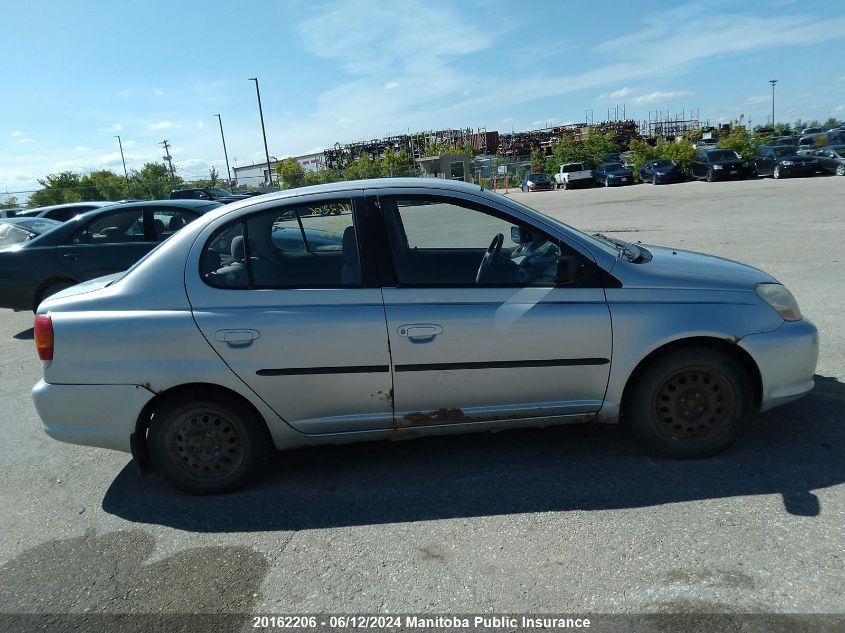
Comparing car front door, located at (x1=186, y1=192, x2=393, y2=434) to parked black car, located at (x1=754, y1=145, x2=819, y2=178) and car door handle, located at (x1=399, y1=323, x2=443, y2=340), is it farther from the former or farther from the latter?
parked black car, located at (x1=754, y1=145, x2=819, y2=178)

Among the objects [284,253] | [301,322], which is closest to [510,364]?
[301,322]

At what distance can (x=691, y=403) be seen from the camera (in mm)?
3584

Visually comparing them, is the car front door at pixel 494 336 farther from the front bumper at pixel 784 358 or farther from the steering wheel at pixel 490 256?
the front bumper at pixel 784 358

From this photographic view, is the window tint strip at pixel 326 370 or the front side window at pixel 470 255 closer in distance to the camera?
the window tint strip at pixel 326 370

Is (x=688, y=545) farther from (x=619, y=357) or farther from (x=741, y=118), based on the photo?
(x=741, y=118)

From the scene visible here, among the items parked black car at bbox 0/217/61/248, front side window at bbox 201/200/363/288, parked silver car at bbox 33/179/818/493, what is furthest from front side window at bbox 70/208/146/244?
front side window at bbox 201/200/363/288

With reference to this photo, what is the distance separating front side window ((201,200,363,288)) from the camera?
11.6 feet

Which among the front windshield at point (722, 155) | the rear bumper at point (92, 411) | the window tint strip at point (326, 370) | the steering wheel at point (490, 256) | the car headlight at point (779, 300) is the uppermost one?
the front windshield at point (722, 155)

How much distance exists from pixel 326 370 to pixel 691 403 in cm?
208

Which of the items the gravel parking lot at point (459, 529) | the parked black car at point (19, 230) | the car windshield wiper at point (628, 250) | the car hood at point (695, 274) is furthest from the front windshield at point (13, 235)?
the car hood at point (695, 274)

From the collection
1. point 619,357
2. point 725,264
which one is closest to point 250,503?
point 619,357

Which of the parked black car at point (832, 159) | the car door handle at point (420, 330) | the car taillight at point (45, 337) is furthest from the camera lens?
the parked black car at point (832, 159)

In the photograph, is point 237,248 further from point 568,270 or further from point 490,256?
point 568,270

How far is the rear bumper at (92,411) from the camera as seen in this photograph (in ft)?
11.5
